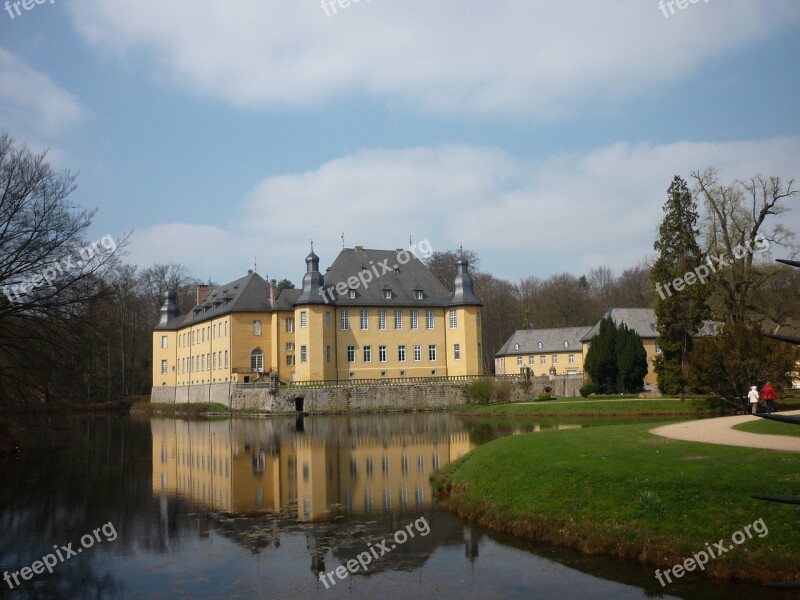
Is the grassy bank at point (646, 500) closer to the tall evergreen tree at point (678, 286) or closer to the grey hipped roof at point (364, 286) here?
the tall evergreen tree at point (678, 286)

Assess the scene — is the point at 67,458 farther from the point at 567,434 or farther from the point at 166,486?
the point at 567,434

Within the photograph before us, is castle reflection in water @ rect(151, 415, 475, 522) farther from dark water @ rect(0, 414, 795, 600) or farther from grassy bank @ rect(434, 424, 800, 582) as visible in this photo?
grassy bank @ rect(434, 424, 800, 582)

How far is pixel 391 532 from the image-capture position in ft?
40.9

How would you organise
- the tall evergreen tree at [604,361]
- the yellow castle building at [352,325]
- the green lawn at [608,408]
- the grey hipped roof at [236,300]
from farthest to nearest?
the grey hipped roof at [236,300]
the yellow castle building at [352,325]
the tall evergreen tree at [604,361]
the green lawn at [608,408]

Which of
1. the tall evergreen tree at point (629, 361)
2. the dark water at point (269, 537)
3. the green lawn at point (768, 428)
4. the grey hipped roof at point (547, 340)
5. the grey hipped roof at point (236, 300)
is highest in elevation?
the grey hipped roof at point (236, 300)

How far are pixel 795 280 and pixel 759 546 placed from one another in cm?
3087

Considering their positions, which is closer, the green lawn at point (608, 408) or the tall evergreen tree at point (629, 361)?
the green lawn at point (608, 408)

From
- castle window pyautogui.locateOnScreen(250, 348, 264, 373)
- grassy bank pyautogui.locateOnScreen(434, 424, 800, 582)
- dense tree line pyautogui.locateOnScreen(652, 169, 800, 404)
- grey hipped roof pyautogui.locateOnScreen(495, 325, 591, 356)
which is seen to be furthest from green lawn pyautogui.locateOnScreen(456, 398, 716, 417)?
grey hipped roof pyautogui.locateOnScreen(495, 325, 591, 356)

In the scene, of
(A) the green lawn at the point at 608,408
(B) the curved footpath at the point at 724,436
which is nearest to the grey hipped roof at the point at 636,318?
(A) the green lawn at the point at 608,408

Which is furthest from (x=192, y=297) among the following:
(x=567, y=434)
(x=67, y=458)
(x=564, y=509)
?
(x=564, y=509)

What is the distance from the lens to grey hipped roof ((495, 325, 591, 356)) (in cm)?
6444

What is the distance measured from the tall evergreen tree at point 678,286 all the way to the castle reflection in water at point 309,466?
1176 cm

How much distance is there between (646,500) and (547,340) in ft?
183

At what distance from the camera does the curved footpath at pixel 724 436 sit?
1407 centimetres
